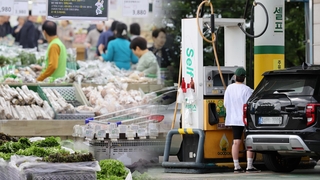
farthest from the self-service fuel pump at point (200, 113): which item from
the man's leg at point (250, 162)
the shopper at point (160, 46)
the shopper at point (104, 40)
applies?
the shopper at point (104, 40)

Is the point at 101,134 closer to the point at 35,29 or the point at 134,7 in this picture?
the point at 134,7

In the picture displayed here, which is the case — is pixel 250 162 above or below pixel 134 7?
below

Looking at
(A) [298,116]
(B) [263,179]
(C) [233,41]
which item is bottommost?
(B) [263,179]

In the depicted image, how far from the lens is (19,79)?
53.5 ft

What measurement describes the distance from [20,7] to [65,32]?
12.0 metres

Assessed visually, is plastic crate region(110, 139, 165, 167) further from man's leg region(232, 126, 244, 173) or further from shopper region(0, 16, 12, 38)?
shopper region(0, 16, 12, 38)

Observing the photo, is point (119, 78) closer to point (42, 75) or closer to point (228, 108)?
point (42, 75)

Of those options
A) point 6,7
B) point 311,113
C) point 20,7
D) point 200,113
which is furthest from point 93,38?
point 311,113

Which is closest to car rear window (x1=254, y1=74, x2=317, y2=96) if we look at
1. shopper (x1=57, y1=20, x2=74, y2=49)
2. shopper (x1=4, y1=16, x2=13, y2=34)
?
shopper (x1=4, y1=16, x2=13, y2=34)

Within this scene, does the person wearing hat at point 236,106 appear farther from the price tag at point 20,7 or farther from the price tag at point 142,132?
the price tag at point 20,7

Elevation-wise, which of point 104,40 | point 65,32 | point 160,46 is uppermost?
point 65,32

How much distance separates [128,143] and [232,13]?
1710 centimetres

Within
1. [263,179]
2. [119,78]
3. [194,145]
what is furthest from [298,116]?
[119,78]

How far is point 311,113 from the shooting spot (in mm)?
11734
